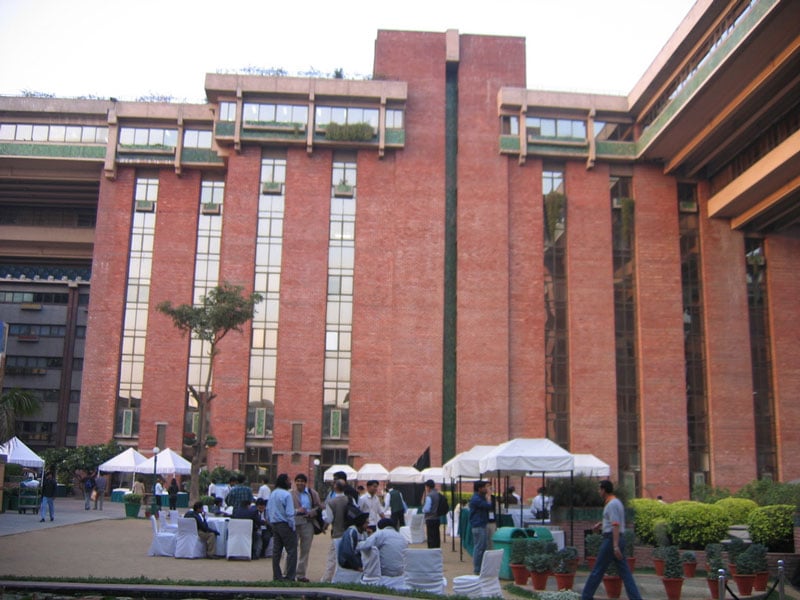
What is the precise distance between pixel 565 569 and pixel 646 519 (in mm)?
6855

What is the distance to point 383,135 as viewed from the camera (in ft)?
149

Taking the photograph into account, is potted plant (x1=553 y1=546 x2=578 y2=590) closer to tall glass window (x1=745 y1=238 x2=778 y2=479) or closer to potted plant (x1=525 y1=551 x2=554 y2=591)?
potted plant (x1=525 y1=551 x2=554 y2=591)

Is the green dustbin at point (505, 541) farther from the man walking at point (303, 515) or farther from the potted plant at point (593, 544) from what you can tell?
the man walking at point (303, 515)

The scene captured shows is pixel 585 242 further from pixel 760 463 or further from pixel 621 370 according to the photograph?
pixel 760 463

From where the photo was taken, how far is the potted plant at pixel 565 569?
13.6 m

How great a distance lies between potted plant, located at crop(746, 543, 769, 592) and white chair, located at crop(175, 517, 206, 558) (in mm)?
10505

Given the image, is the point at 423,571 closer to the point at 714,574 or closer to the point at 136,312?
the point at 714,574

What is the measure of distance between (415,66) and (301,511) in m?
37.5

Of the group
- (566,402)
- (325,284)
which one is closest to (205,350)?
(325,284)

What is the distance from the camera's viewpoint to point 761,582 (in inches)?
555

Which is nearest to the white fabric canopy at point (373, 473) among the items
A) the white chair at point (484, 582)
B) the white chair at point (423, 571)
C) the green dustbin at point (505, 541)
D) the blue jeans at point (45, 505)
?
the blue jeans at point (45, 505)

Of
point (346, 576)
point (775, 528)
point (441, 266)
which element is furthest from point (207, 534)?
point (441, 266)

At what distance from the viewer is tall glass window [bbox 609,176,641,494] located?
144ft

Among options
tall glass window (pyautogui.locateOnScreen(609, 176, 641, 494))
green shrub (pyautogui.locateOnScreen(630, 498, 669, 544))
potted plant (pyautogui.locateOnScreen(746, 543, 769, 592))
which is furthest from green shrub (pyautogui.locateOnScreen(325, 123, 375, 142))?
potted plant (pyautogui.locateOnScreen(746, 543, 769, 592))
